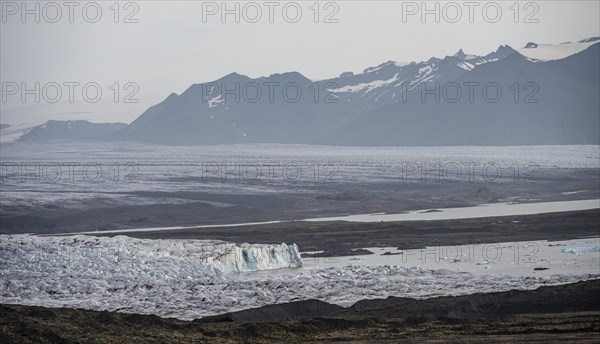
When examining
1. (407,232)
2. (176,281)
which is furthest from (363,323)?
(407,232)

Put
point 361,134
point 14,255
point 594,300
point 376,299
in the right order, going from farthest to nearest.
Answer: point 361,134
point 14,255
point 376,299
point 594,300

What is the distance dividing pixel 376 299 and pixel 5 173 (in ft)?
253

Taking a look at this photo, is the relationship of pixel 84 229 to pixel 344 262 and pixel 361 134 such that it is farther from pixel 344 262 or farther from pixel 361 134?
pixel 361 134

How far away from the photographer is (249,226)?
190ft

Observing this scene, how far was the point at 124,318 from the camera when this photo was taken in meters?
24.2

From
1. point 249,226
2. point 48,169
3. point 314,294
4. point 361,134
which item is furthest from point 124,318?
point 361,134

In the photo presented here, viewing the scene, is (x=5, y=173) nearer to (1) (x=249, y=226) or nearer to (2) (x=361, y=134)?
(1) (x=249, y=226)

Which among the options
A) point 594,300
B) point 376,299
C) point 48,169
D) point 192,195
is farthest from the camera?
point 48,169

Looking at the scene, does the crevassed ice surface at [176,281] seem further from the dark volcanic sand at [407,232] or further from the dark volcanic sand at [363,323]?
the dark volcanic sand at [407,232]

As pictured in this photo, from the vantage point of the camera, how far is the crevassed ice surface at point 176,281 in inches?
1166

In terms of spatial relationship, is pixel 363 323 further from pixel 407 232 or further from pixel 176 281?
pixel 407 232

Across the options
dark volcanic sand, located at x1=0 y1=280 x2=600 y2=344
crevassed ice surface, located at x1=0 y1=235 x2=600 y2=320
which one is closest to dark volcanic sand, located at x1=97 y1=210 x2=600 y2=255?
crevassed ice surface, located at x1=0 y1=235 x2=600 y2=320

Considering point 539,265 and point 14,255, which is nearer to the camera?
point 14,255

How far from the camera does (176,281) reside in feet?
105
